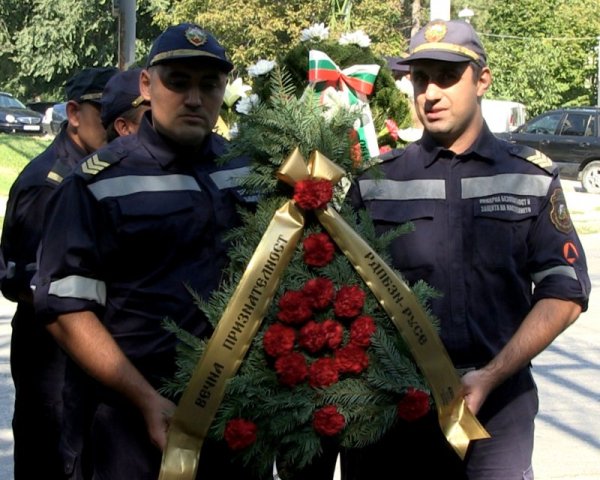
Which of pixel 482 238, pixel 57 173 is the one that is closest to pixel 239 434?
pixel 482 238

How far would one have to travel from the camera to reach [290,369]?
2.86m

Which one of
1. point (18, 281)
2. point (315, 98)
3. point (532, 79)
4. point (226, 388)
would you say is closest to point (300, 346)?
point (226, 388)

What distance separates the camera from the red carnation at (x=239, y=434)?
284 cm

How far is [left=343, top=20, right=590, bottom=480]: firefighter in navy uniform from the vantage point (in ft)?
10.9

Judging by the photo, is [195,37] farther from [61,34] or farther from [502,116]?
[61,34]

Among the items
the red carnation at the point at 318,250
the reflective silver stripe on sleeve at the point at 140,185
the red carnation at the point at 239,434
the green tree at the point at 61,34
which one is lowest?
the green tree at the point at 61,34

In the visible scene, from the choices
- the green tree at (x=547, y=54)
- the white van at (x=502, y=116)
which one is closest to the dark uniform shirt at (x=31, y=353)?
the white van at (x=502, y=116)

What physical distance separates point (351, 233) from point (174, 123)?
625mm

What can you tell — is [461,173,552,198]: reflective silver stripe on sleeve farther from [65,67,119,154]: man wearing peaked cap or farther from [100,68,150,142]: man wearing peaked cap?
[65,67,119,154]: man wearing peaked cap

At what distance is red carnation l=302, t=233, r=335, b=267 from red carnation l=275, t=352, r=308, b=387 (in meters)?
0.25

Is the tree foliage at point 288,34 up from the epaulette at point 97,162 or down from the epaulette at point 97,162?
down

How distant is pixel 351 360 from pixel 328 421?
0.54 feet

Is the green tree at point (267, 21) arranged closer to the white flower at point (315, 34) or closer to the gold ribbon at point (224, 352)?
the white flower at point (315, 34)

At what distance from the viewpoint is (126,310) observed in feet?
10.3
